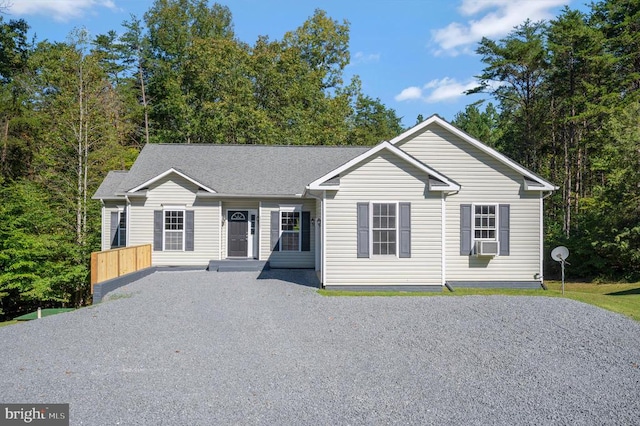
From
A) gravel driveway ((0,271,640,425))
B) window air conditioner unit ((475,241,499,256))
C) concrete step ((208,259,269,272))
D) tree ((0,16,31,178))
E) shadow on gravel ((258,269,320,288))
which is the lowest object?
gravel driveway ((0,271,640,425))

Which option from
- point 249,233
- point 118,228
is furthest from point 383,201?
point 118,228

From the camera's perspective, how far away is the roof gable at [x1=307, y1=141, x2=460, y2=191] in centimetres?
1314

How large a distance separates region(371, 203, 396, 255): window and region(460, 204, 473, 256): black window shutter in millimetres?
2624

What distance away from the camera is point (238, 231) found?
61.2ft

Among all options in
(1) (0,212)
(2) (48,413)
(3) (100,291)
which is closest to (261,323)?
(2) (48,413)

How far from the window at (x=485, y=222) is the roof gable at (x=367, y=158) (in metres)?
1.92

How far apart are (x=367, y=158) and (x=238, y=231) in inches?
297

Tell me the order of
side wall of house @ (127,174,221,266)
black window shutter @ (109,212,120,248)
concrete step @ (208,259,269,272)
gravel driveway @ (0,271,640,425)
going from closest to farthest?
1. gravel driveway @ (0,271,640,425)
2. concrete step @ (208,259,269,272)
3. side wall of house @ (127,174,221,266)
4. black window shutter @ (109,212,120,248)

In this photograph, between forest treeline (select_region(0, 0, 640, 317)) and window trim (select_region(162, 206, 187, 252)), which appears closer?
window trim (select_region(162, 206, 187, 252))

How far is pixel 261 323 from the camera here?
952 cm

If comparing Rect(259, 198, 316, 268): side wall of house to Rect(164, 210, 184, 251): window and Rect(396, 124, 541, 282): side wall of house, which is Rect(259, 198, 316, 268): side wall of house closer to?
Rect(164, 210, 184, 251): window

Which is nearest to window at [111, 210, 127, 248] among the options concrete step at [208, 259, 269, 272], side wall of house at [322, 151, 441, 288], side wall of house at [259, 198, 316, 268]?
concrete step at [208, 259, 269, 272]

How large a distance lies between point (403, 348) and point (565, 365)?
2.47m

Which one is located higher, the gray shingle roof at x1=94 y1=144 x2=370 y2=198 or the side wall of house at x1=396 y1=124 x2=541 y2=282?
the gray shingle roof at x1=94 y1=144 x2=370 y2=198
